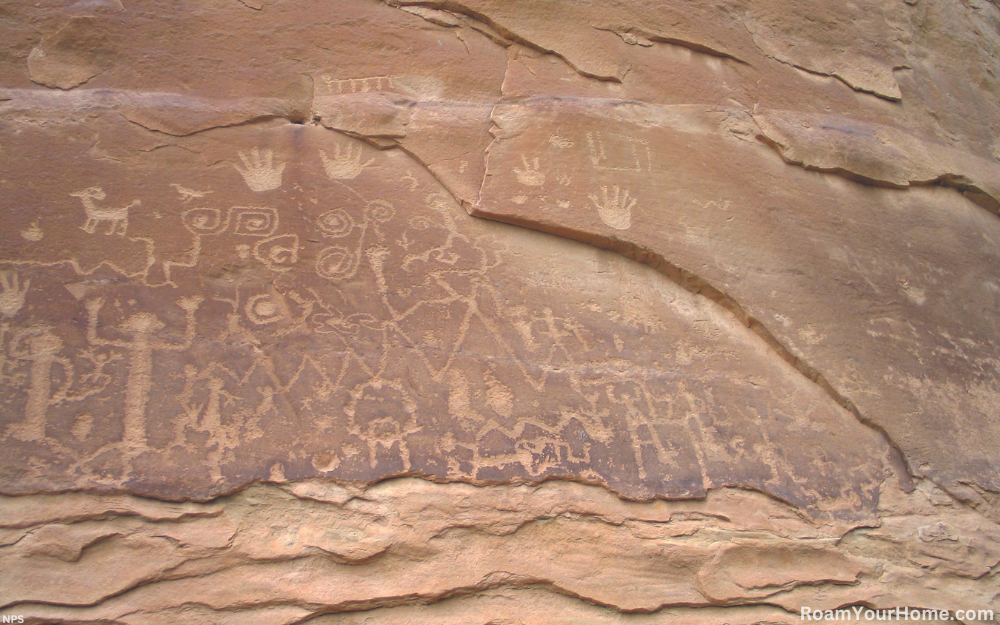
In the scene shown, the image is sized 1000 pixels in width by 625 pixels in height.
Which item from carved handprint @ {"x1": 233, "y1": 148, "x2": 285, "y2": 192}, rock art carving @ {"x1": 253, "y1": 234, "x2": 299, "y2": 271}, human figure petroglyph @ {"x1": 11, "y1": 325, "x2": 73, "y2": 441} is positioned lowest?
human figure petroglyph @ {"x1": 11, "y1": 325, "x2": 73, "y2": 441}

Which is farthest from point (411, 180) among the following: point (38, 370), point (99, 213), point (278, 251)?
point (38, 370)

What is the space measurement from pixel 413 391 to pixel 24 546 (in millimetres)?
1075

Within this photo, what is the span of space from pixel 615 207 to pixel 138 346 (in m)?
1.75

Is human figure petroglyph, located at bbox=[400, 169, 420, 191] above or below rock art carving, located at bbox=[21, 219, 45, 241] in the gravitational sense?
Answer: above

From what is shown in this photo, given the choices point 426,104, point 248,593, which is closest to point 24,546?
point 248,593

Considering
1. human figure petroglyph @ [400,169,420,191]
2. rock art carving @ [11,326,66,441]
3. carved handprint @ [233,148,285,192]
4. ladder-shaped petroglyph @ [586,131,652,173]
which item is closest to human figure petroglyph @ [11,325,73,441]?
rock art carving @ [11,326,66,441]

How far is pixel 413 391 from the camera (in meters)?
2.22

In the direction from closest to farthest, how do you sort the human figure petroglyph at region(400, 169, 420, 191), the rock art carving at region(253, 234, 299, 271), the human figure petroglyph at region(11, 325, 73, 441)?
1. the human figure petroglyph at region(11, 325, 73, 441)
2. the rock art carving at region(253, 234, 299, 271)
3. the human figure petroglyph at region(400, 169, 420, 191)

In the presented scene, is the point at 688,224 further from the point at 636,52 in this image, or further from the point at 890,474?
the point at 890,474

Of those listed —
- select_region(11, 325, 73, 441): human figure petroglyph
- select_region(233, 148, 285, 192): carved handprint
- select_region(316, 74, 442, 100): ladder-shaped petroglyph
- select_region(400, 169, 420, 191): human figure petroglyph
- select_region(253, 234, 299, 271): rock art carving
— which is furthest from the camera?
select_region(316, 74, 442, 100): ladder-shaped petroglyph

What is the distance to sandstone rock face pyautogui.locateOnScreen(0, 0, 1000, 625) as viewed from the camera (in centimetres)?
193

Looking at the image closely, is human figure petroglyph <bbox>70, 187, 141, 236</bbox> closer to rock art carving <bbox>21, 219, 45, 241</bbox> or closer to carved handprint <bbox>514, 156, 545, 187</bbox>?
rock art carving <bbox>21, 219, 45, 241</bbox>

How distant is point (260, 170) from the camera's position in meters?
2.57

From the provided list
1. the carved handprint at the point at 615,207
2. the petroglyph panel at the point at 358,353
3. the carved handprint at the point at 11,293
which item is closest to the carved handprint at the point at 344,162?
the petroglyph panel at the point at 358,353
